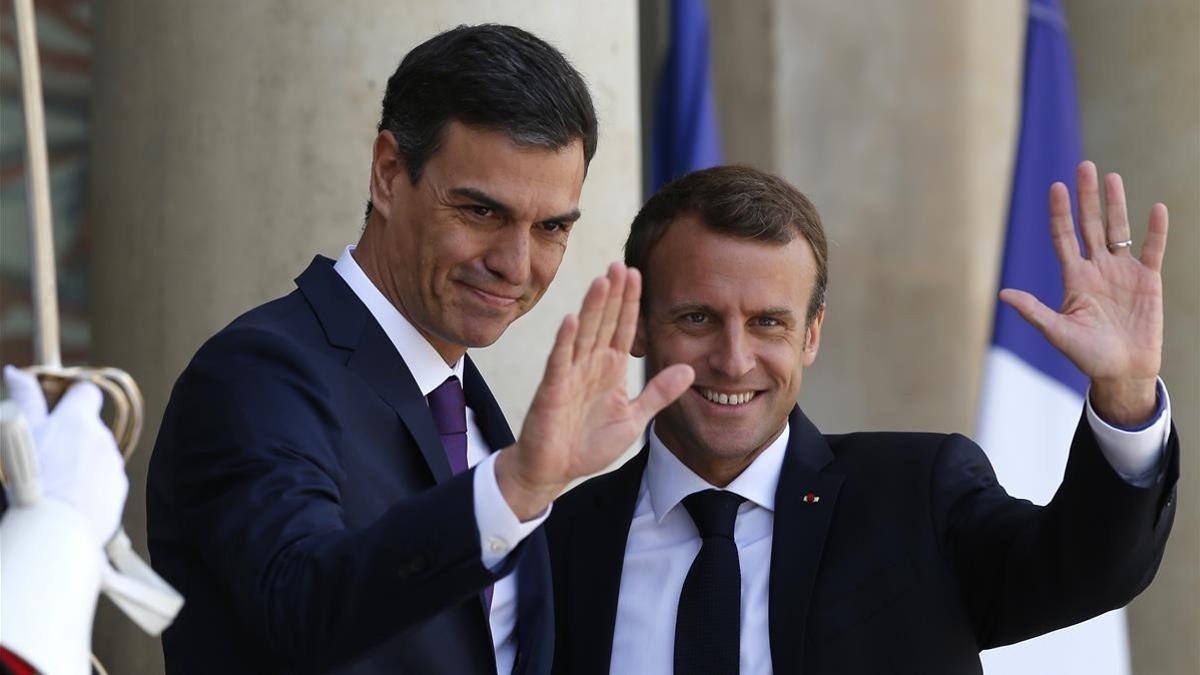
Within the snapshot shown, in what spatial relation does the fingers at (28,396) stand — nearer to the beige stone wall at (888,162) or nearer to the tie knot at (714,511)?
the tie knot at (714,511)

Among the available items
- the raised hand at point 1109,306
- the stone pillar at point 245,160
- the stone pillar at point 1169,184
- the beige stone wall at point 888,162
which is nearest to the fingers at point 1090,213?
the raised hand at point 1109,306

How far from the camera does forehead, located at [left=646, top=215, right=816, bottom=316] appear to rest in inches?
114

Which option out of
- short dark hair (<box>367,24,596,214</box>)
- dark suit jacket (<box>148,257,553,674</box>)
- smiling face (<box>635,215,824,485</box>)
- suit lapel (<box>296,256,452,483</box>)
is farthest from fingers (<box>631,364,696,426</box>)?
smiling face (<box>635,215,824,485</box>)

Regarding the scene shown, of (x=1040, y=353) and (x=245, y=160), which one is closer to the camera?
(x=245, y=160)

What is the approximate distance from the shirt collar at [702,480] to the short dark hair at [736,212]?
11.4 inches

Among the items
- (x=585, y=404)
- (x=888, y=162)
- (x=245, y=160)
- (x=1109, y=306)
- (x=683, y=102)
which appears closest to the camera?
(x=585, y=404)

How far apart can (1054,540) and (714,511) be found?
24.5 inches

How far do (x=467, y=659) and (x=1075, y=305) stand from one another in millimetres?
1080

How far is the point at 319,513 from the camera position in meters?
1.93

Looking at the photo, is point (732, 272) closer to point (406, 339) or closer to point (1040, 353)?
A: point (406, 339)

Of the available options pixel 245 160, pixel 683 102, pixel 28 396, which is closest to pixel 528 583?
pixel 28 396

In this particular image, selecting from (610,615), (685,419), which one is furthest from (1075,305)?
(610,615)

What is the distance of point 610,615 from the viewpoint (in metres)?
2.82

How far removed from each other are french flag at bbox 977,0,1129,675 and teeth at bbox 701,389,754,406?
2369mm
